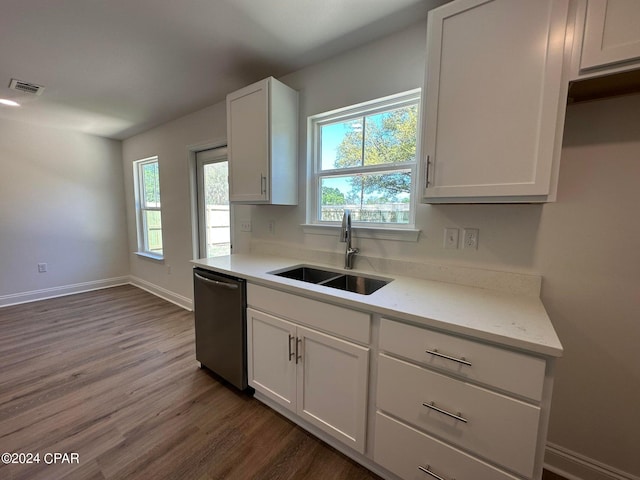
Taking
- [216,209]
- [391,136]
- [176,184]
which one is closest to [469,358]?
[391,136]

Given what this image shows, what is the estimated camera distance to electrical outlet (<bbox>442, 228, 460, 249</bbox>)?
1.55 metres

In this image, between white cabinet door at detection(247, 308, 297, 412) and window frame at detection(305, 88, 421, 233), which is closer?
white cabinet door at detection(247, 308, 297, 412)

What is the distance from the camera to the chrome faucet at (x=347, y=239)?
1802 millimetres

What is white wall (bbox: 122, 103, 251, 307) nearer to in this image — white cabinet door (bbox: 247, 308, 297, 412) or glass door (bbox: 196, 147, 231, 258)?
glass door (bbox: 196, 147, 231, 258)

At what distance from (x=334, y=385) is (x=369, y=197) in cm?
124

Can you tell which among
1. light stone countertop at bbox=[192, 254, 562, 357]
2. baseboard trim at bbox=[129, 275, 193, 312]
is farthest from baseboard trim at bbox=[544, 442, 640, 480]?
baseboard trim at bbox=[129, 275, 193, 312]

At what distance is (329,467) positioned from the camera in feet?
4.57

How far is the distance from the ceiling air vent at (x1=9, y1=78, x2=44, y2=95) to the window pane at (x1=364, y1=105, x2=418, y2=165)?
2982mm

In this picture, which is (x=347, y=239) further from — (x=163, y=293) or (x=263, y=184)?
(x=163, y=293)

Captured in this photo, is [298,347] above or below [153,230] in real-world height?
below

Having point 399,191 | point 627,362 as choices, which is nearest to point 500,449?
point 627,362

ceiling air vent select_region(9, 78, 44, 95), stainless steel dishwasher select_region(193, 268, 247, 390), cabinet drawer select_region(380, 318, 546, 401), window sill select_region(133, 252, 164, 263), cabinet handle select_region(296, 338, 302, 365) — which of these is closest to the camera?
cabinet drawer select_region(380, 318, 546, 401)

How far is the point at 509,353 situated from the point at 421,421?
0.49m

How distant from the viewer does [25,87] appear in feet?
7.87
